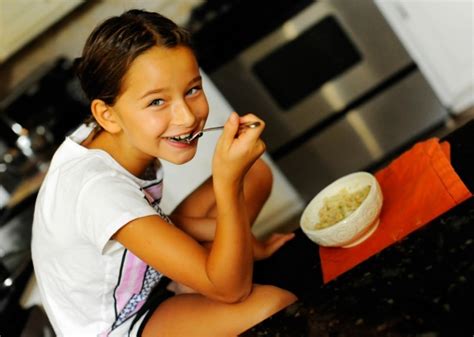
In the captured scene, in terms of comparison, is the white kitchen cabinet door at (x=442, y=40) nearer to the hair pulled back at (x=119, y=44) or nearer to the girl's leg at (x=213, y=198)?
the girl's leg at (x=213, y=198)

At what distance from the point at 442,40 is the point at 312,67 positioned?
1.66 ft

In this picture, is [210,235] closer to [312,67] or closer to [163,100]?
[163,100]

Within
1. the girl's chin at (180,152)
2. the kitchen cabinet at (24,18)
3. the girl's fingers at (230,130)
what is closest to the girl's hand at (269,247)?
the girl's chin at (180,152)

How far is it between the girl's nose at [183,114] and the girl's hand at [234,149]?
0.09 meters

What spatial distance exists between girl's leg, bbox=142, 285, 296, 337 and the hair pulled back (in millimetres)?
401

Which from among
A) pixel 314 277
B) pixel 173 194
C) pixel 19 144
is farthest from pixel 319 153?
pixel 314 277

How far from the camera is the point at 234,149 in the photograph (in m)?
0.90

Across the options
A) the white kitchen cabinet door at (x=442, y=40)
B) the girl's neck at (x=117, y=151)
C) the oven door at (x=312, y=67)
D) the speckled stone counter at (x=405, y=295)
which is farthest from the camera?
the oven door at (x=312, y=67)

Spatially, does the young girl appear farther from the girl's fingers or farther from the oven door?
the oven door

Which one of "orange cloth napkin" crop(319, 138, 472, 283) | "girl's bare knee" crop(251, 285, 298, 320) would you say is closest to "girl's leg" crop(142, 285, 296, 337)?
"girl's bare knee" crop(251, 285, 298, 320)

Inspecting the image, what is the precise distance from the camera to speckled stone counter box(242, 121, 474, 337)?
569mm

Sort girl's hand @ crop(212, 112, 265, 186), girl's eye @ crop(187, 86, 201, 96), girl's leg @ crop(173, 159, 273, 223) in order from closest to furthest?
girl's hand @ crop(212, 112, 265, 186)
girl's eye @ crop(187, 86, 201, 96)
girl's leg @ crop(173, 159, 273, 223)

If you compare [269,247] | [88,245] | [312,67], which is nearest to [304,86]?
[312,67]

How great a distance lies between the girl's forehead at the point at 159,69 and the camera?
96 cm
